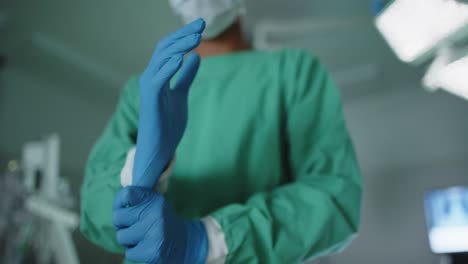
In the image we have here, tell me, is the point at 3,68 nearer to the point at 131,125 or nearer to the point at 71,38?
the point at 71,38

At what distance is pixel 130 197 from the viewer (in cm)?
51

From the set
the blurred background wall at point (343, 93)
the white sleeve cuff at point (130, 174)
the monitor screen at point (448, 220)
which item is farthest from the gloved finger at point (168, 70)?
the monitor screen at point (448, 220)

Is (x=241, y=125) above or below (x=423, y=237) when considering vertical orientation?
above

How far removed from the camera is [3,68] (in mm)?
3025

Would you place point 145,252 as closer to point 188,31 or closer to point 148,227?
point 148,227

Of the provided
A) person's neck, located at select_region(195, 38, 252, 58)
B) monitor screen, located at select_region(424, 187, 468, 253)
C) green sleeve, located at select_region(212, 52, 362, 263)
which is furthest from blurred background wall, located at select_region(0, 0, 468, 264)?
green sleeve, located at select_region(212, 52, 362, 263)

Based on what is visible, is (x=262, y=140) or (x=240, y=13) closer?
(x=262, y=140)

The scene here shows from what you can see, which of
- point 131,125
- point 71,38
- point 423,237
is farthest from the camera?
point 423,237

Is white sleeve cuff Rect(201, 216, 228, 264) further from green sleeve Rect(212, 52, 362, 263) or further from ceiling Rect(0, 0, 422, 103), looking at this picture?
ceiling Rect(0, 0, 422, 103)

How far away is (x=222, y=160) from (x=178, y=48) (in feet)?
0.92

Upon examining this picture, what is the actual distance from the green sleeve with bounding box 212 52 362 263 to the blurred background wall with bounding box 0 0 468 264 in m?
1.46

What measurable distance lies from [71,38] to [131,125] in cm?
212

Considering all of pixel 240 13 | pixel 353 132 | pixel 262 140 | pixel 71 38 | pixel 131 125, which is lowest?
pixel 353 132

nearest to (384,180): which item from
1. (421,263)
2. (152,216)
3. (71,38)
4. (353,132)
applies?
(353,132)
